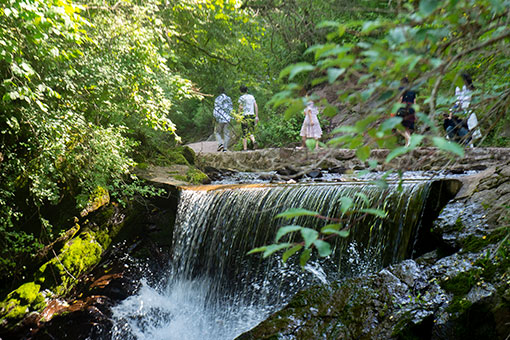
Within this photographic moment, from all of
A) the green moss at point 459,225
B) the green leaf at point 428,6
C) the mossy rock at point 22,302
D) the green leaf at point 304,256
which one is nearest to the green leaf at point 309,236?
the green leaf at point 304,256

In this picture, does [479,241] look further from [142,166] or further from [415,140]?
[142,166]

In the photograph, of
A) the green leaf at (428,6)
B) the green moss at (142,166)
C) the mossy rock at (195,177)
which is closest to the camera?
the green leaf at (428,6)

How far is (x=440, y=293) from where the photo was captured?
2598mm

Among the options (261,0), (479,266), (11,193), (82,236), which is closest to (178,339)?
(82,236)

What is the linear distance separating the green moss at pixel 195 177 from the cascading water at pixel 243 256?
122cm

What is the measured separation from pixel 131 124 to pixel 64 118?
2259 mm

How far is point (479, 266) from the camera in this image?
2.54m

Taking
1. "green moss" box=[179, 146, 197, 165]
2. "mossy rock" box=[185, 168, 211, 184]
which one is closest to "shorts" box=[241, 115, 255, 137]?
"mossy rock" box=[185, 168, 211, 184]

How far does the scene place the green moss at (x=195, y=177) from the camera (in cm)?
707

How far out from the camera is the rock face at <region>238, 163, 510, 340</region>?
234 centimetres

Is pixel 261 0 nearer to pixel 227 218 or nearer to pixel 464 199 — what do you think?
pixel 227 218

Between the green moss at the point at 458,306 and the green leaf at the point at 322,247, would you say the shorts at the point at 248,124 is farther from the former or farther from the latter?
the green leaf at the point at 322,247

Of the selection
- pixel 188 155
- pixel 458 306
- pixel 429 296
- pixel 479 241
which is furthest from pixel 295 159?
pixel 458 306

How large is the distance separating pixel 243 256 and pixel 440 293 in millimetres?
2877
